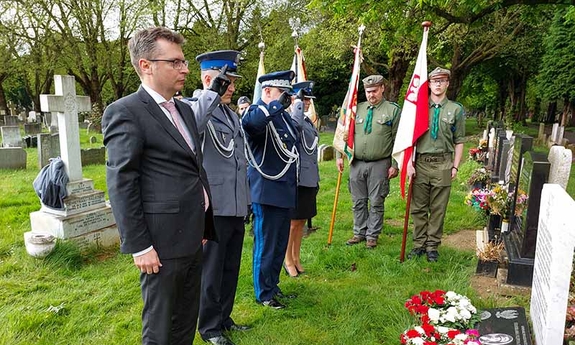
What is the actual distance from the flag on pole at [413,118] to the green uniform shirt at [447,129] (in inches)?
5.5

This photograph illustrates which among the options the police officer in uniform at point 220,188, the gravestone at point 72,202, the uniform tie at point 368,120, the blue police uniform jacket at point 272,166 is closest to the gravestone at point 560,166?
the uniform tie at point 368,120

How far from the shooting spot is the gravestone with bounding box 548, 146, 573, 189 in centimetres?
389

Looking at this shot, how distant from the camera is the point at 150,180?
209cm

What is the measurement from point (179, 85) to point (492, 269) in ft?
11.9

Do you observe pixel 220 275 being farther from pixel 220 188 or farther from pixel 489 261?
pixel 489 261

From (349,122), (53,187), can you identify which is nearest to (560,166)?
(349,122)

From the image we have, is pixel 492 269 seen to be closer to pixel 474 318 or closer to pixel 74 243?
pixel 474 318

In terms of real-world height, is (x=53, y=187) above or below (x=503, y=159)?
below

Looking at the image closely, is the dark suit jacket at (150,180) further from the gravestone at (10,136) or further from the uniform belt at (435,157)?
the gravestone at (10,136)

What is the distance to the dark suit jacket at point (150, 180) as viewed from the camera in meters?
1.99

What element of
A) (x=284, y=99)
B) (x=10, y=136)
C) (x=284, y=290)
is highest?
(x=284, y=99)

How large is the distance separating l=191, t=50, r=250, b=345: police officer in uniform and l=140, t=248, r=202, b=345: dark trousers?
0.64 meters

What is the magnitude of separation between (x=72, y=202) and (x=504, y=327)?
4.63 metres

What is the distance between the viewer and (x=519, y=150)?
4.74 metres
